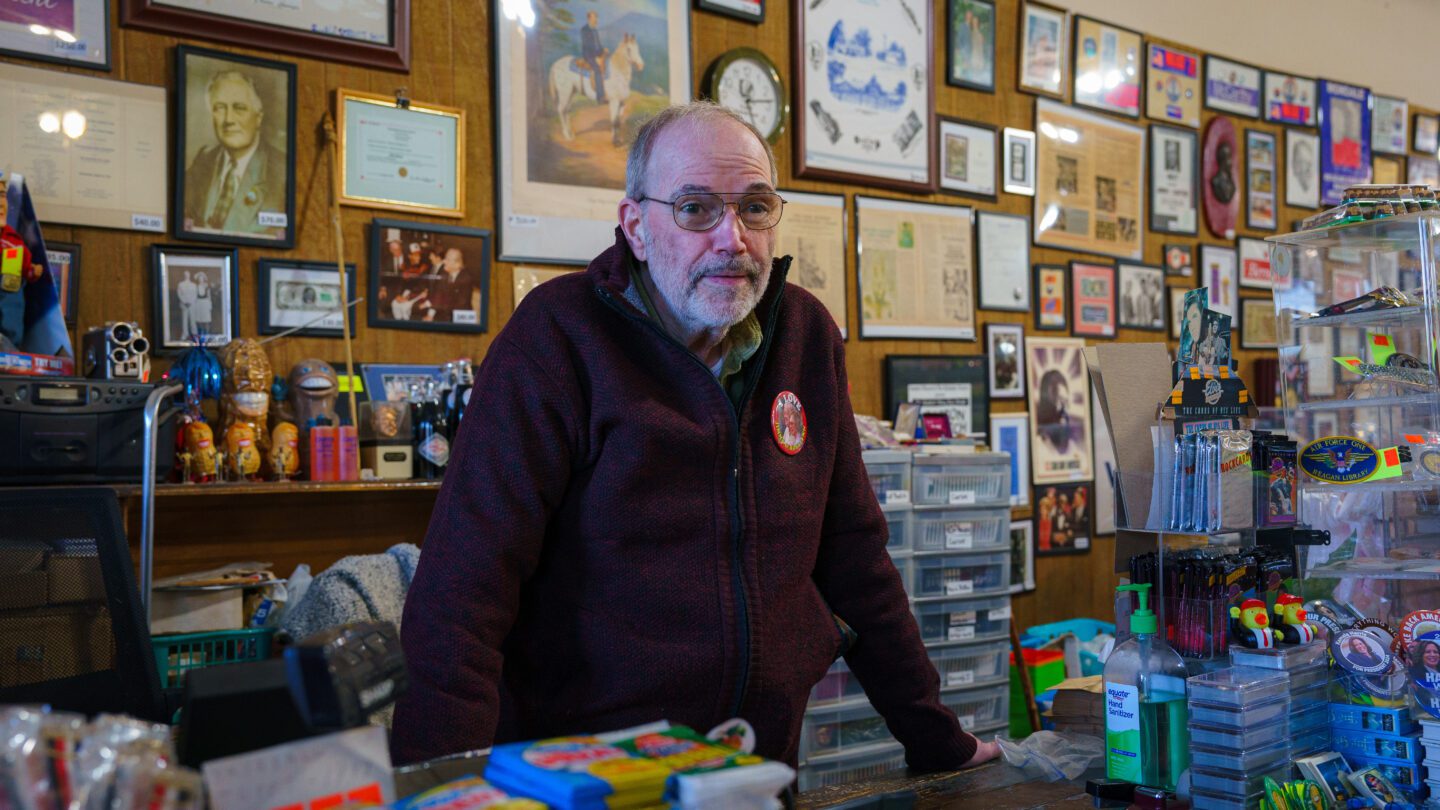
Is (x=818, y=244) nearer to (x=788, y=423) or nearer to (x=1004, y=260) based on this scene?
(x=1004, y=260)

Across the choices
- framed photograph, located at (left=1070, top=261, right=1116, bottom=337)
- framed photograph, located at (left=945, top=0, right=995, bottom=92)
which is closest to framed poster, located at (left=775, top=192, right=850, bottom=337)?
framed photograph, located at (left=945, top=0, right=995, bottom=92)

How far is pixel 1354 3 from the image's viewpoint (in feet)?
21.4

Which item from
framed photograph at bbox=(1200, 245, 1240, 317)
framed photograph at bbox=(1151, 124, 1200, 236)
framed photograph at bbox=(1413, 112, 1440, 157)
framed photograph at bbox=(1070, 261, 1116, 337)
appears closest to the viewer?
framed photograph at bbox=(1070, 261, 1116, 337)

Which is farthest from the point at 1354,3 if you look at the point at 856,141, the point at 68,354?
the point at 68,354

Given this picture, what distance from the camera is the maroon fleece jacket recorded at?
155 centimetres

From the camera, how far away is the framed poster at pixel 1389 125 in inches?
257

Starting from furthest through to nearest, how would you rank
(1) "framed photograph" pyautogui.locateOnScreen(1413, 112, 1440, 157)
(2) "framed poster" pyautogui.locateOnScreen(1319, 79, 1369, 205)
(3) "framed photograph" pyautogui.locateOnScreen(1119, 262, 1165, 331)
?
(1) "framed photograph" pyautogui.locateOnScreen(1413, 112, 1440, 157) → (2) "framed poster" pyautogui.locateOnScreen(1319, 79, 1369, 205) → (3) "framed photograph" pyautogui.locateOnScreen(1119, 262, 1165, 331)

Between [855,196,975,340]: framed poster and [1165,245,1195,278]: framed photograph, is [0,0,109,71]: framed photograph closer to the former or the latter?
[855,196,975,340]: framed poster

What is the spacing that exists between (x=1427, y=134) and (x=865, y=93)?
4495 millimetres

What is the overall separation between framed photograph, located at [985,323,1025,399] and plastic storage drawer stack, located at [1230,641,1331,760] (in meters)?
3.17

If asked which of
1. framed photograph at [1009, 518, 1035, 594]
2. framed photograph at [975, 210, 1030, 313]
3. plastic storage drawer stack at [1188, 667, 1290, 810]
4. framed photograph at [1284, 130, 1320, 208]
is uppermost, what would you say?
framed photograph at [1284, 130, 1320, 208]

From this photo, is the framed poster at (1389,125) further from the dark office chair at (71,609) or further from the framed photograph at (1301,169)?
the dark office chair at (71,609)

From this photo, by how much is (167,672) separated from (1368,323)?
2.59 m

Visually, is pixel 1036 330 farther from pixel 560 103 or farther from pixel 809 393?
pixel 809 393
